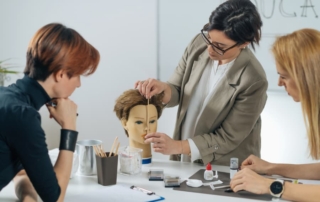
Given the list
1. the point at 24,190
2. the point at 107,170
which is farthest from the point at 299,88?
the point at 24,190

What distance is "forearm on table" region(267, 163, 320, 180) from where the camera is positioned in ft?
7.21

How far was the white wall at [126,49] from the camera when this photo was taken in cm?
357

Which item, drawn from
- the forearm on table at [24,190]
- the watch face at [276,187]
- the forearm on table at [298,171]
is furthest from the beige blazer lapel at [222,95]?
the forearm on table at [24,190]

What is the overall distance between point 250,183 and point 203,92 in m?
0.75

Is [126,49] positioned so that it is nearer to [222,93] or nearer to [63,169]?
[222,93]

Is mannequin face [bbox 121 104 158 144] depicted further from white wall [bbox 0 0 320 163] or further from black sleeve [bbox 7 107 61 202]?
white wall [bbox 0 0 320 163]

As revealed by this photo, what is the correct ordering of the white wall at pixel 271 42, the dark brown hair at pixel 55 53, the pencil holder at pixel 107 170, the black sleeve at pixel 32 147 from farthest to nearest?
the white wall at pixel 271 42 < the pencil holder at pixel 107 170 < the dark brown hair at pixel 55 53 < the black sleeve at pixel 32 147

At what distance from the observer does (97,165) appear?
220cm

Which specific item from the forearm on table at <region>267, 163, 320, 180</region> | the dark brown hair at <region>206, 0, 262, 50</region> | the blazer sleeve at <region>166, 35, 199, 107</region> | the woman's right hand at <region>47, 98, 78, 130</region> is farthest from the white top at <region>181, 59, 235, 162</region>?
the woman's right hand at <region>47, 98, 78, 130</region>

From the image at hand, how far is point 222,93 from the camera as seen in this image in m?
2.53

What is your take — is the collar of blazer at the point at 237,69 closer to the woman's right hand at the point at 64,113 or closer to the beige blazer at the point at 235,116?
the beige blazer at the point at 235,116

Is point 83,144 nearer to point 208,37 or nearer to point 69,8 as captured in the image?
point 208,37

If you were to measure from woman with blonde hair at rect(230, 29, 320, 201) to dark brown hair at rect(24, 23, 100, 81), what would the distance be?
753 mm

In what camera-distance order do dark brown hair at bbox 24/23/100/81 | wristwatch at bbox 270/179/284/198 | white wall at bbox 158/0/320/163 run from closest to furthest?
dark brown hair at bbox 24/23/100/81
wristwatch at bbox 270/179/284/198
white wall at bbox 158/0/320/163
